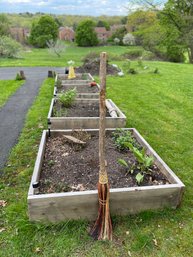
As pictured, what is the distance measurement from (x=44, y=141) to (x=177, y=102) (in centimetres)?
481

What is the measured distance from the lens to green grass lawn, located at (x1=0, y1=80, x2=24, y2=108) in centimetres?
739

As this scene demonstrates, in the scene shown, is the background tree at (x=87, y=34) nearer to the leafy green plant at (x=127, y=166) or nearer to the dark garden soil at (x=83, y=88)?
the dark garden soil at (x=83, y=88)

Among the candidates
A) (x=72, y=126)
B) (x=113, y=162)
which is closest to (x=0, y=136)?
(x=72, y=126)

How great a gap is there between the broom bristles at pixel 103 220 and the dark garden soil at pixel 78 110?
2.84 metres

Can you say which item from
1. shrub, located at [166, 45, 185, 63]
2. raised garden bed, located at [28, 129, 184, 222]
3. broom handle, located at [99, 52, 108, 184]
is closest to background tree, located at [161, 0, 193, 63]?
shrub, located at [166, 45, 185, 63]

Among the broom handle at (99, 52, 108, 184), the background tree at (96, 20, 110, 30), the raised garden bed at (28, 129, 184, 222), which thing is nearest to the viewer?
the broom handle at (99, 52, 108, 184)

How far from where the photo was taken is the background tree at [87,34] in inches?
1469

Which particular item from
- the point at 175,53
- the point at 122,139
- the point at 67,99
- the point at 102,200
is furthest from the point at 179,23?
the point at 102,200

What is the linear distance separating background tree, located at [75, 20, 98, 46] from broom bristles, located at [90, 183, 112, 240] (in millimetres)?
38218

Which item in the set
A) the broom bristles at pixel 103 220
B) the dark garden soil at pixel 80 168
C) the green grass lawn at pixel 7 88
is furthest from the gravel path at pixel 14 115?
the broom bristles at pixel 103 220

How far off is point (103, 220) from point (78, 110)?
3.42 m

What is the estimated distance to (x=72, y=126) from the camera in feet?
15.0

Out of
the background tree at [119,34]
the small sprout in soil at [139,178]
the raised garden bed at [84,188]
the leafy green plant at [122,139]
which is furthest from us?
the background tree at [119,34]

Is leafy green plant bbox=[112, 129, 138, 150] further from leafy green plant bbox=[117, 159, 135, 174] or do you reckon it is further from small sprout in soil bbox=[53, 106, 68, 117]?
small sprout in soil bbox=[53, 106, 68, 117]
